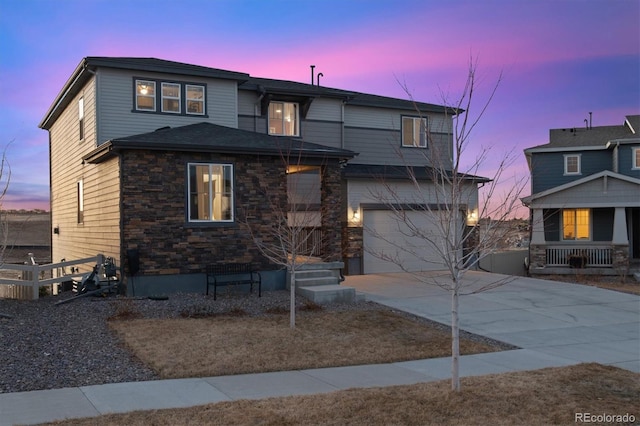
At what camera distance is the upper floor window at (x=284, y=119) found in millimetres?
19812

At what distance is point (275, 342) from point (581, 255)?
58.9 ft

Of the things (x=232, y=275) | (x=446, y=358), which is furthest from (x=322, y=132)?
(x=446, y=358)

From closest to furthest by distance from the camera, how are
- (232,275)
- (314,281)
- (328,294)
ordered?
(328,294) → (232,275) → (314,281)

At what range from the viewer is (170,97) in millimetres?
16719

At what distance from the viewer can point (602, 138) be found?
27.4m

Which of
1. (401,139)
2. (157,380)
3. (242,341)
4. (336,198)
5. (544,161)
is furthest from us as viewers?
(544,161)

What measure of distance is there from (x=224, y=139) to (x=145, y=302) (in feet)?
15.5

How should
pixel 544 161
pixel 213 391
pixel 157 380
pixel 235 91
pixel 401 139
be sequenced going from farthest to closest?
pixel 544 161 < pixel 401 139 < pixel 235 91 < pixel 157 380 < pixel 213 391

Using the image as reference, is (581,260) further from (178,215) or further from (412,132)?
→ (178,215)

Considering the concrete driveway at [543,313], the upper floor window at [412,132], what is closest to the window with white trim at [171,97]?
the concrete driveway at [543,313]

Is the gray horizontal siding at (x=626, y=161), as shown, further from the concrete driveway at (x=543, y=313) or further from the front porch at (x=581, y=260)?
the concrete driveway at (x=543, y=313)

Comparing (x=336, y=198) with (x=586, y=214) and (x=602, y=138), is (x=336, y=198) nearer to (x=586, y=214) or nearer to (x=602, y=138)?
(x=586, y=214)

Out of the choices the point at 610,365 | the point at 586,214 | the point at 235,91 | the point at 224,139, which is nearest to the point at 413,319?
the point at 610,365

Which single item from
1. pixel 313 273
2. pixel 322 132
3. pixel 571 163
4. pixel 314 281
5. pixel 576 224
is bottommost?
pixel 314 281
